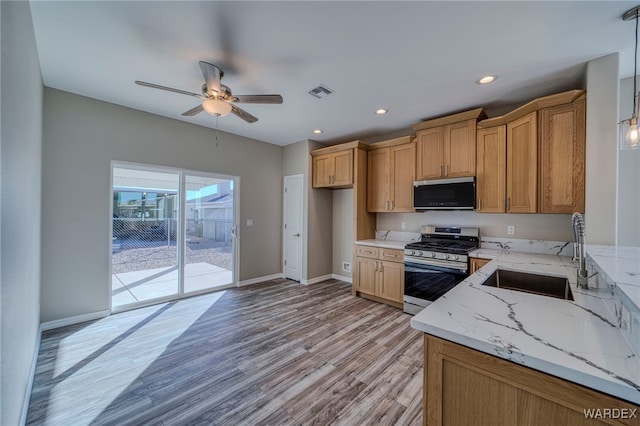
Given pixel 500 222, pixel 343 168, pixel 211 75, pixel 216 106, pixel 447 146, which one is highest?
pixel 211 75

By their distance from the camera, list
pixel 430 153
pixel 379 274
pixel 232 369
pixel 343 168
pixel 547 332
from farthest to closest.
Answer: pixel 343 168 → pixel 379 274 → pixel 430 153 → pixel 232 369 → pixel 547 332

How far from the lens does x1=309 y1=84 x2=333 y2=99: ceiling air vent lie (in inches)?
112

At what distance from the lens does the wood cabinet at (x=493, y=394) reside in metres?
0.77

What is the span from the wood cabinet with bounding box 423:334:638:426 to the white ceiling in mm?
2082

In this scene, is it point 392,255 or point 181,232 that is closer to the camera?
point 392,255

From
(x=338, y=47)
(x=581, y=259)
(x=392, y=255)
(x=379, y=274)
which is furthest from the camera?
(x=379, y=274)

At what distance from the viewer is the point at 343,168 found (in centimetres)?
440

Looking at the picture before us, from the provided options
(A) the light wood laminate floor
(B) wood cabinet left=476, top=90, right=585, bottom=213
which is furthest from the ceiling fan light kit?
(B) wood cabinet left=476, top=90, right=585, bottom=213

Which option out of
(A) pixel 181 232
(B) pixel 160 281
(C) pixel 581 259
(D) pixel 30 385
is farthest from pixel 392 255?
(D) pixel 30 385

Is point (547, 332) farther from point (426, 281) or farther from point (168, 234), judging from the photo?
point (168, 234)

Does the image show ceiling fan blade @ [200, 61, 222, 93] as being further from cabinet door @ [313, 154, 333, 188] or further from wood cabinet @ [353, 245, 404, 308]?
wood cabinet @ [353, 245, 404, 308]

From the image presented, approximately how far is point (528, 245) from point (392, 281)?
1.72 metres

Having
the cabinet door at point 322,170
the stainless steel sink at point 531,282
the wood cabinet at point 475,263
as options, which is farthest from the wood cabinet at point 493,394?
the cabinet door at point 322,170

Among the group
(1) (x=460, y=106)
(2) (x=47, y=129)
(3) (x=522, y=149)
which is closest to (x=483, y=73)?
(1) (x=460, y=106)
